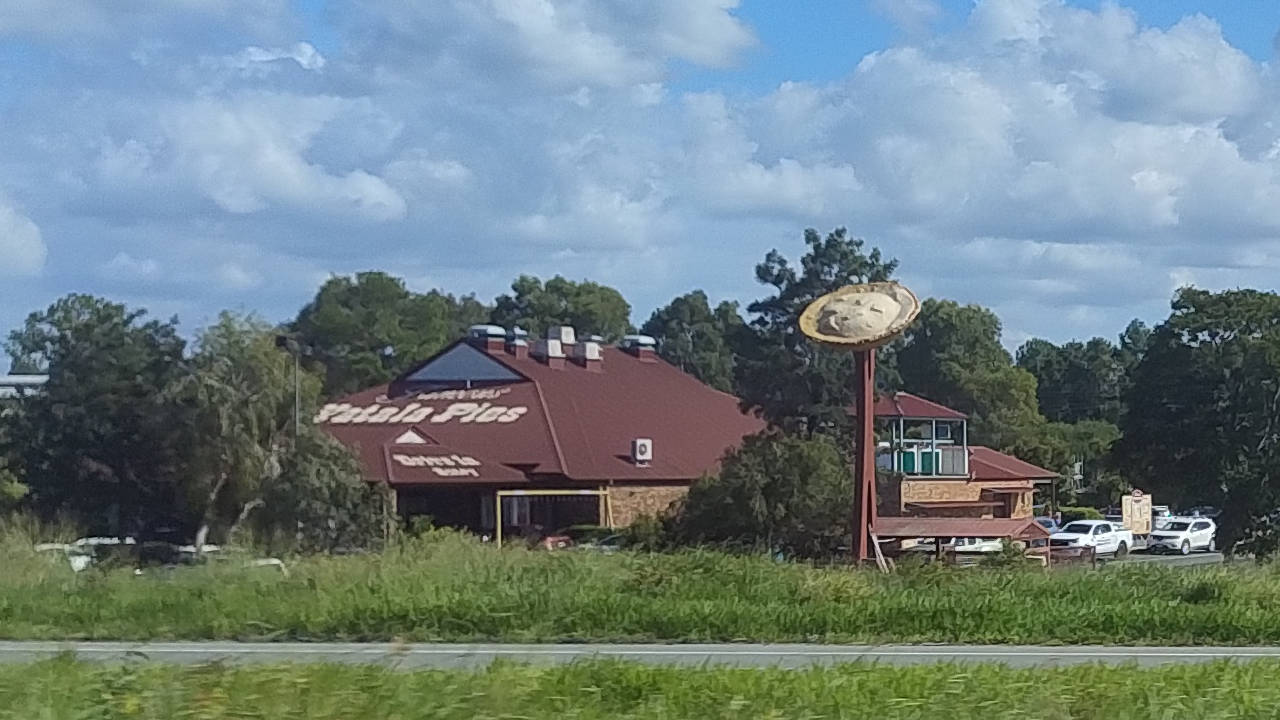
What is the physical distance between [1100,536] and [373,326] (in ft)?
147

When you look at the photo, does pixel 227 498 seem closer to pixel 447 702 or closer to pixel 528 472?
pixel 528 472

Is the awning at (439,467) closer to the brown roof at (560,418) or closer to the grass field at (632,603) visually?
the brown roof at (560,418)

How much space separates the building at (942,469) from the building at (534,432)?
214 inches

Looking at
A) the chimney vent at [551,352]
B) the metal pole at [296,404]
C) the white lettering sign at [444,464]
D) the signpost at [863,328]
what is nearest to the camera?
the signpost at [863,328]

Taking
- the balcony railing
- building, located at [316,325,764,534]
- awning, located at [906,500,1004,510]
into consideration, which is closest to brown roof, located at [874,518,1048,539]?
building, located at [316,325,764,534]

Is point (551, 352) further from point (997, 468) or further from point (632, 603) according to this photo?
point (632, 603)

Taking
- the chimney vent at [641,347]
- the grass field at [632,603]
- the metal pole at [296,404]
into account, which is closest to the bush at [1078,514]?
the chimney vent at [641,347]

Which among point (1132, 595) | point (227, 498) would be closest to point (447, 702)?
point (1132, 595)

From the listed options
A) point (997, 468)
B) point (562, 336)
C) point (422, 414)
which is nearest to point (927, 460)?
point (997, 468)

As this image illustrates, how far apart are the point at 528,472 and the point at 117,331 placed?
12868 mm

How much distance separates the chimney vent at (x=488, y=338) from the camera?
62219 mm

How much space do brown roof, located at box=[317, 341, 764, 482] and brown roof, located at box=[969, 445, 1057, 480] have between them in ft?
25.5

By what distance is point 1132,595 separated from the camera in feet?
75.9

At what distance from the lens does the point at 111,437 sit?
1721 inches
